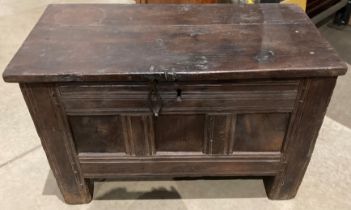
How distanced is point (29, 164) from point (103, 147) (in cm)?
56

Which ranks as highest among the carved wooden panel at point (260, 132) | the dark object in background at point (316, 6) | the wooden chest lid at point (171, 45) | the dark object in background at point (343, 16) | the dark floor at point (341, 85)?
the wooden chest lid at point (171, 45)

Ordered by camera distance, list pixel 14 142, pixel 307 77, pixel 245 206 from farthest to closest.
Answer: pixel 14 142
pixel 245 206
pixel 307 77

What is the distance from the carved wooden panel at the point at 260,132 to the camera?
3.67ft

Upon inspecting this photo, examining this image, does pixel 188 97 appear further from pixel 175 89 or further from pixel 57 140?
pixel 57 140

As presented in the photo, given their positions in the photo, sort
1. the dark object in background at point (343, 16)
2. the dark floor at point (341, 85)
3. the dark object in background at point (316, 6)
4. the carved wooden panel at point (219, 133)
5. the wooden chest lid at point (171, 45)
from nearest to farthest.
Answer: the wooden chest lid at point (171, 45) → the carved wooden panel at point (219, 133) → the dark floor at point (341, 85) → the dark object in background at point (316, 6) → the dark object in background at point (343, 16)

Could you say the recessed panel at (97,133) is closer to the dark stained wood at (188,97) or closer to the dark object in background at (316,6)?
the dark stained wood at (188,97)

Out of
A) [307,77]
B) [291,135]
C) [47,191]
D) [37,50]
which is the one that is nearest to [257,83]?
[307,77]

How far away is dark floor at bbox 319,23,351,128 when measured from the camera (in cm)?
181

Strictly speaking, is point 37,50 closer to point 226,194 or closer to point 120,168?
point 120,168

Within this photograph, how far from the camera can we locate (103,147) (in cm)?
119

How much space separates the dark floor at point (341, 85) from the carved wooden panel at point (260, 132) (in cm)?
78

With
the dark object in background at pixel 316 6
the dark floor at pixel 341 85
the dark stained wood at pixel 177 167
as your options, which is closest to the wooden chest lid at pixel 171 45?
the dark stained wood at pixel 177 167

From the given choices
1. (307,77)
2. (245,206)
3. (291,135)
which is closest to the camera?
(307,77)

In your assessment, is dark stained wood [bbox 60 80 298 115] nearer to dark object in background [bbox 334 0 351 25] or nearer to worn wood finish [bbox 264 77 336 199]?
worn wood finish [bbox 264 77 336 199]
